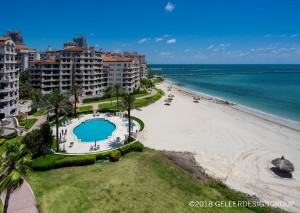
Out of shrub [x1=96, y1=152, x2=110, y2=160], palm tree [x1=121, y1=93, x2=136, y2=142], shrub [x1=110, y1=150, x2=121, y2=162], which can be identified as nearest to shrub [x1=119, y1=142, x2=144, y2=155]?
shrub [x1=110, y1=150, x2=121, y2=162]

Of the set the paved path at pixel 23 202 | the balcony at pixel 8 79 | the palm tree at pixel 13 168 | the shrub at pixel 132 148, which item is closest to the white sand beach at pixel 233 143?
the shrub at pixel 132 148

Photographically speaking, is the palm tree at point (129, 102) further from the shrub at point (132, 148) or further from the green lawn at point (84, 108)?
the green lawn at point (84, 108)

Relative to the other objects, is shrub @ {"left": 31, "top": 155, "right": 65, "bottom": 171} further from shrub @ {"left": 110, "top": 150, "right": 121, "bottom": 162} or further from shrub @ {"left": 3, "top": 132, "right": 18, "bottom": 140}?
shrub @ {"left": 3, "top": 132, "right": 18, "bottom": 140}

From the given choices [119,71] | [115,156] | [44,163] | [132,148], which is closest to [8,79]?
[44,163]

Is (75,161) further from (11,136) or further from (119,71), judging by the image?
(119,71)

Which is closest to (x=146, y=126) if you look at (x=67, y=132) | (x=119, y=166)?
(x=67, y=132)

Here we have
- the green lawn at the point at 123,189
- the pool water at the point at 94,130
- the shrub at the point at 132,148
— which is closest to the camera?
the green lawn at the point at 123,189
